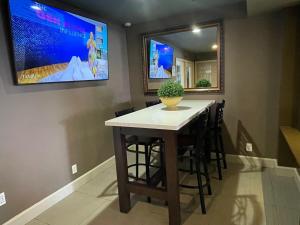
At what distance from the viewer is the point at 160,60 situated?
12.0 feet

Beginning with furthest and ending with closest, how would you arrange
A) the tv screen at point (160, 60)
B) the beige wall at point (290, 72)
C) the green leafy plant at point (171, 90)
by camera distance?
the tv screen at point (160, 60), the beige wall at point (290, 72), the green leafy plant at point (171, 90)

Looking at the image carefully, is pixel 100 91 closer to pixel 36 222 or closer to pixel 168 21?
pixel 168 21

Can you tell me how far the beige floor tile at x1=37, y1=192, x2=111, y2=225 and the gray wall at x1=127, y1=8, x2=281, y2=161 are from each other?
2.13 metres

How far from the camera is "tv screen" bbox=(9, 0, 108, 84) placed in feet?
6.58

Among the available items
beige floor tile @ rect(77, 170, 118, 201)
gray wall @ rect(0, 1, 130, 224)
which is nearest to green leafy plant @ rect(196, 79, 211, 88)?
gray wall @ rect(0, 1, 130, 224)

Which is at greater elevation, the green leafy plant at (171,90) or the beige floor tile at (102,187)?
the green leafy plant at (171,90)

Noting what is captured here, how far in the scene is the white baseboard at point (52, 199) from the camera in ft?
6.83

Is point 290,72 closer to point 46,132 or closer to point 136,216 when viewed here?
point 136,216

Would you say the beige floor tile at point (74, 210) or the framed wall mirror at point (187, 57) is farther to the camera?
the framed wall mirror at point (187, 57)

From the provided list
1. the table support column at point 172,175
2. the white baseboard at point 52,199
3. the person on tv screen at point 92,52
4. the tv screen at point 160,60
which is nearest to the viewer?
the table support column at point 172,175

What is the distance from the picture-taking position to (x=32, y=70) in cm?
212

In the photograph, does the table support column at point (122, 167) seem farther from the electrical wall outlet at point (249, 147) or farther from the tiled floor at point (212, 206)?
the electrical wall outlet at point (249, 147)

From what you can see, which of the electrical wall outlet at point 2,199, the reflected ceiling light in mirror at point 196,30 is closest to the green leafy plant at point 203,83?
the reflected ceiling light in mirror at point 196,30

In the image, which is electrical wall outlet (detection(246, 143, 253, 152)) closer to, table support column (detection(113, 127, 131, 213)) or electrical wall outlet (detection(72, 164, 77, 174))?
table support column (detection(113, 127, 131, 213))
